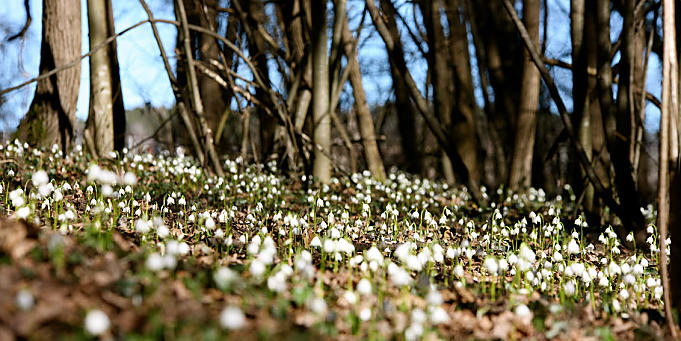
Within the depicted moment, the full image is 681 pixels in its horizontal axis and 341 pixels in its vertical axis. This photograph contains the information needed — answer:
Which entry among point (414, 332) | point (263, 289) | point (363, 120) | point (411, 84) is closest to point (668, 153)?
point (414, 332)

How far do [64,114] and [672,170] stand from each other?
25.4 feet

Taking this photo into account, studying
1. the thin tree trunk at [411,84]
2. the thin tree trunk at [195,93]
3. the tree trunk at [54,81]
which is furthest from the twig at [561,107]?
the tree trunk at [54,81]

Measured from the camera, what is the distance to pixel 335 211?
221 inches

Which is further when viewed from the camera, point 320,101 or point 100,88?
point 320,101

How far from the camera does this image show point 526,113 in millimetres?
8352

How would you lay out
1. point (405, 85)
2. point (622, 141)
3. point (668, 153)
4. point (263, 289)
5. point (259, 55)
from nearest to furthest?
point (263, 289) → point (668, 153) → point (622, 141) → point (405, 85) → point (259, 55)

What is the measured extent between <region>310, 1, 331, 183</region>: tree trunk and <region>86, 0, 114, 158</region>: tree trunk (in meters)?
3.22

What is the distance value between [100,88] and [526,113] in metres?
7.20

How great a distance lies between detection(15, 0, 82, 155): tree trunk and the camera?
7.03 meters

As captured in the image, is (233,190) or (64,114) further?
(64,114)

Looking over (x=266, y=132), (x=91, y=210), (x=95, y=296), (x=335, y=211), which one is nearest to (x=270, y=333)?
(x=95, y=296)

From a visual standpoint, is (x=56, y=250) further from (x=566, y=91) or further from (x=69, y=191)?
(x=566, y=91)

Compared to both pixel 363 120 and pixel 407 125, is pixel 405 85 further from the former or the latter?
pixel 407 125

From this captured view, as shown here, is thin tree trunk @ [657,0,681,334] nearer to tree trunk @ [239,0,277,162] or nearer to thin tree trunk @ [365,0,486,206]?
thin tree trunk @ [365,0,486,206]
